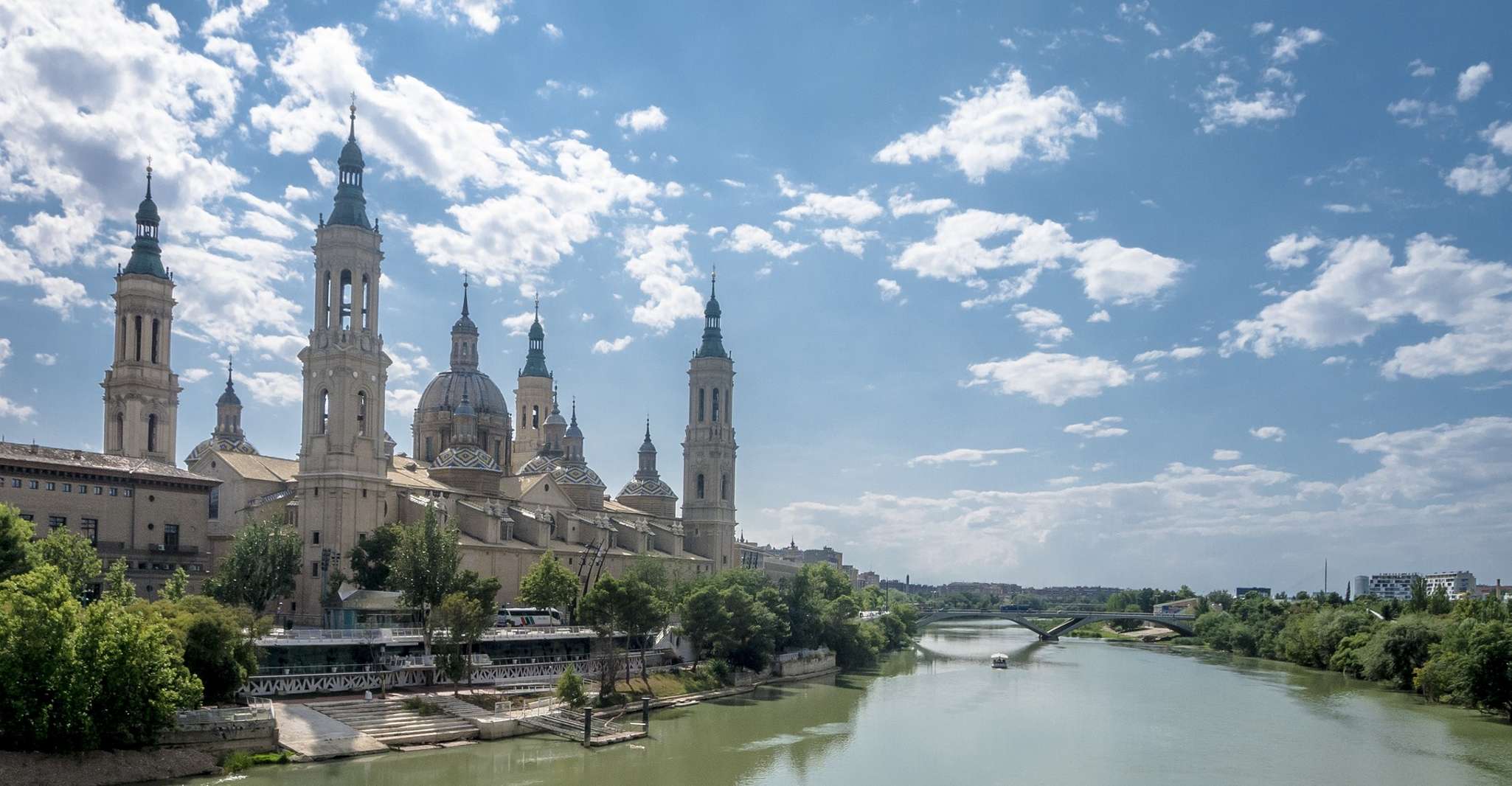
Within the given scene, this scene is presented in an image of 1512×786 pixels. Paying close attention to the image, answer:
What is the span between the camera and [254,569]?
41.8 metres

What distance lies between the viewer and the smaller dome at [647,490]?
3228 inches

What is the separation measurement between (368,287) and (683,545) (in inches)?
1342

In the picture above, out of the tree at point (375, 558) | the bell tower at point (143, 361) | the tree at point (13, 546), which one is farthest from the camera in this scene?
the bell tower at point (143, 361)

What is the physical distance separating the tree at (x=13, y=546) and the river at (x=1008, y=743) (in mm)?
10467

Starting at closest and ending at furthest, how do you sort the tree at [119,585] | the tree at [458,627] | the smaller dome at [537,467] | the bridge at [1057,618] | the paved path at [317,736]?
the paved path at [317,736] < the tree at [119,585] < the tree at [458,627] < the smaller dome at [537,467] < the bridge at [1057,618]

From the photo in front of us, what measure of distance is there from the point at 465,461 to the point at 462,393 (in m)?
11.4

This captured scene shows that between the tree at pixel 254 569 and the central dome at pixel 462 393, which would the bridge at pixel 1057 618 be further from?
the tree at pixel 254 569

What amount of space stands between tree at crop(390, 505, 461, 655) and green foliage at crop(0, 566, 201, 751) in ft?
46.6

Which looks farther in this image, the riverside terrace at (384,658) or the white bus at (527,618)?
the white bus at (527,618)

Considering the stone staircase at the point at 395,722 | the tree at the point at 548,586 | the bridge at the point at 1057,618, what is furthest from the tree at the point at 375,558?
the bridge at the point at 1057,618

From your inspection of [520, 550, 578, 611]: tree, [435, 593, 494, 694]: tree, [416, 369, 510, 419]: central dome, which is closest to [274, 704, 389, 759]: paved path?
[435, 593, 494, 694]: tree

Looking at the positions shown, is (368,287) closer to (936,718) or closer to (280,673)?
(280,673)

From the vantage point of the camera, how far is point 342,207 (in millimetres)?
52406

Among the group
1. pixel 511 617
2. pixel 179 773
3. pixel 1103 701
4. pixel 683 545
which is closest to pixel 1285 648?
pixel 1103 701
